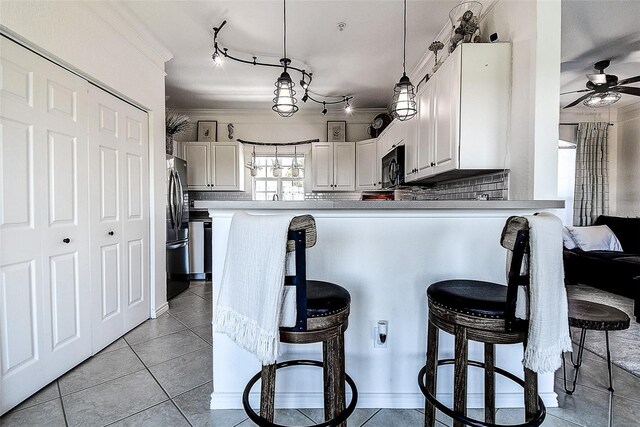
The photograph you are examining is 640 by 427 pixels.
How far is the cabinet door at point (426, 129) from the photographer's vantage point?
8.27 feet

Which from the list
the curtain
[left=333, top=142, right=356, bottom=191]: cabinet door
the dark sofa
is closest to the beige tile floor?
the dark sofa

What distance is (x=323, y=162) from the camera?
500 centimetres


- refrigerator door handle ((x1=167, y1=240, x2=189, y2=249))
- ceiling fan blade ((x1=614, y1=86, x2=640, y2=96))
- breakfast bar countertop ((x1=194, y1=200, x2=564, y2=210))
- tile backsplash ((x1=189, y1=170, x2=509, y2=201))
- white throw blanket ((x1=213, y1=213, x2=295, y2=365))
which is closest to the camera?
white throw blanket ((x1=213, y1=213, x2=295, y2=365))

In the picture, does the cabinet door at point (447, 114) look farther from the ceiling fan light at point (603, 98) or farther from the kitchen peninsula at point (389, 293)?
the ceiling fan light at point (603, 98)

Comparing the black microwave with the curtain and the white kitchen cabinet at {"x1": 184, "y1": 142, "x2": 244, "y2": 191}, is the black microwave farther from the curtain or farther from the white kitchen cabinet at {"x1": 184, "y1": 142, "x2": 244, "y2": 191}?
the curtain

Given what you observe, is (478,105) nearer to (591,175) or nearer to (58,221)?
(58,221)

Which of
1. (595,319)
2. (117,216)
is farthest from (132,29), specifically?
(595,319)

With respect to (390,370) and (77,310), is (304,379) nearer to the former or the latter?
(390,370)

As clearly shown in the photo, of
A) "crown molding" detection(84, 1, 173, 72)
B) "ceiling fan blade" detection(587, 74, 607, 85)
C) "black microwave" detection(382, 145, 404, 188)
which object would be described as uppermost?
"crown molding" detection(84, 1, 173, 72)

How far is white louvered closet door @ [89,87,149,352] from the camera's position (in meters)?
2.24

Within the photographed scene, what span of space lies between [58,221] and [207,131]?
136 inches

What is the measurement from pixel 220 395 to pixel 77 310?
1.26 m

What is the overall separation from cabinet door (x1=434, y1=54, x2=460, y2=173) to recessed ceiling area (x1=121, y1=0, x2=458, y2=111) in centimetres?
63

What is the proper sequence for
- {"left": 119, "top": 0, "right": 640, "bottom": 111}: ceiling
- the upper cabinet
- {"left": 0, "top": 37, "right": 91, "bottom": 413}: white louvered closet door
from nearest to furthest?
{"left": 0, "top": 37, "right": 91, "bottom": 413}: white louvered closet door → the upper cabinet → {"left": 119, "top": 0, "right": 640, "bottom": 111}: ceiling
